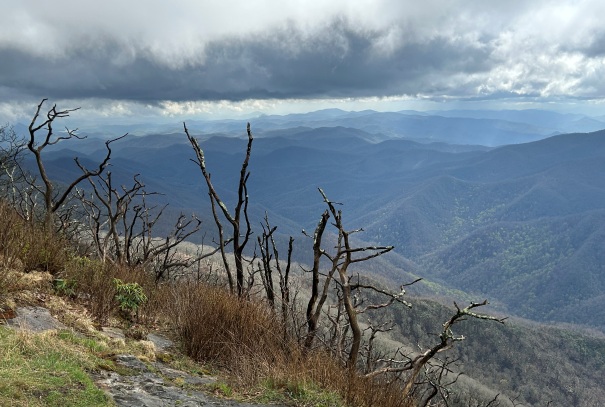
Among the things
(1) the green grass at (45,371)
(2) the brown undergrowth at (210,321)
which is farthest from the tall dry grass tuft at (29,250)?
(1) the green grass at (45,371)

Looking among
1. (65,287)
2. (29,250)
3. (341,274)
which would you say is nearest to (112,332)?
(65,287)

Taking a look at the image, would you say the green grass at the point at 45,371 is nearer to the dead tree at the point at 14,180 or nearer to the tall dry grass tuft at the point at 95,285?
the tall dry grass tuft at the point at 95,285

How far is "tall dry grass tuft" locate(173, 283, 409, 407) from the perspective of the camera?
5.05 metres

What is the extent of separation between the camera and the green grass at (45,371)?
361cm

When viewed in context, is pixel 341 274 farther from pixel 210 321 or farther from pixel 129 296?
pixel 129 296

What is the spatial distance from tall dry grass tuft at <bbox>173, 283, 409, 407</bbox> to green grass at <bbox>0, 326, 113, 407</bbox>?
1596 millimetres

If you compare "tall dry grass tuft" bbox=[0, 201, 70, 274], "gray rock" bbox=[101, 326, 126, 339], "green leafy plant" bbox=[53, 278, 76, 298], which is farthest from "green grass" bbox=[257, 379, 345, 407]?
"tall dry grass tuft" bbox=[0, 201, 70, 274]

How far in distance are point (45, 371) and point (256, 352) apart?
2466 mm

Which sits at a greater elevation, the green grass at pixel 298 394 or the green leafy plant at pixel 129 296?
the green leafy plant at pixel 129 296

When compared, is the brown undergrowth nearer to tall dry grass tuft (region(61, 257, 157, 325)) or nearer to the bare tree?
tall dry grass tuft (region(61, 257, 157, 325))

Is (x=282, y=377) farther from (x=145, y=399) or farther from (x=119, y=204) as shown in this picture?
(x=119, y=204)

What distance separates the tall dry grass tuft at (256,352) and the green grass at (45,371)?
1596 mm

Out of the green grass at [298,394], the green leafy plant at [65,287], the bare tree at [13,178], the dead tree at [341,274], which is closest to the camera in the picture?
the green grass at [298,394]

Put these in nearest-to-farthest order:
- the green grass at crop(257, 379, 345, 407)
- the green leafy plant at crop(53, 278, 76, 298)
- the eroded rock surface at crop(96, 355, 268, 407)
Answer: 1. the eroded rock surface at crop(96, 355, 268, 407)
2. the green grass at crop(257, 379, 345, 407)
3. the green leafy plant at crop(53, 278, 76, 298)
